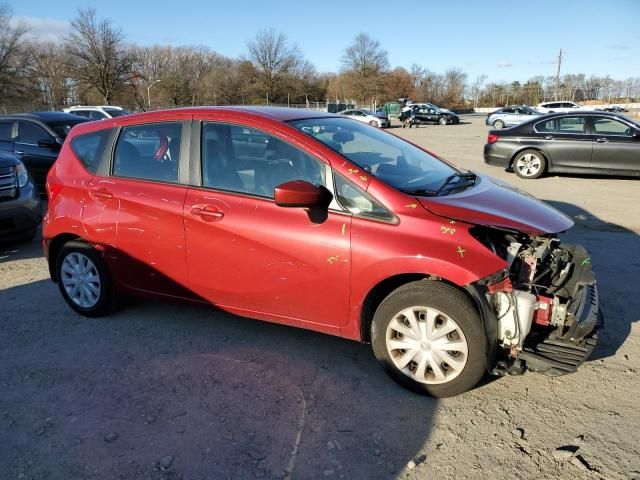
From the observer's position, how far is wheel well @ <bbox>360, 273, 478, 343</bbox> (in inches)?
122

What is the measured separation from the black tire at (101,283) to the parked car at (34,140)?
601 cm

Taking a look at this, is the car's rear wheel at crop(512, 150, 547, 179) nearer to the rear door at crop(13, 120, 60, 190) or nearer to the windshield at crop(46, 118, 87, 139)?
the windshield at crop(46, 118, 87, 139)

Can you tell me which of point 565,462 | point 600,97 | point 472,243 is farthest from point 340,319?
point 600,97

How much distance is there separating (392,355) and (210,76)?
74505 millimetres

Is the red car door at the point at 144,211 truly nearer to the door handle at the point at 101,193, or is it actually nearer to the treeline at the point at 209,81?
the door handle at the point at 101,193

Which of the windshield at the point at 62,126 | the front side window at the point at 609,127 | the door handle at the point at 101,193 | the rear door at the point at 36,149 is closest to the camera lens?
the door handle at the point at 101,193

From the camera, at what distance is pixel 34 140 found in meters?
9.77

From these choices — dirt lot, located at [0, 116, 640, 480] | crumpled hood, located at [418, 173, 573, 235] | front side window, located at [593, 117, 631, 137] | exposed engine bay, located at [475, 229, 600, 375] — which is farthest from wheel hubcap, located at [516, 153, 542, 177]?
exposed engine bay, located at [475, 229, 600, 375]

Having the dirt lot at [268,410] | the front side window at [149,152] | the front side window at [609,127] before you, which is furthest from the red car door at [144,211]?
the front side window at [609,127]

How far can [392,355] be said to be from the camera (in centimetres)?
318

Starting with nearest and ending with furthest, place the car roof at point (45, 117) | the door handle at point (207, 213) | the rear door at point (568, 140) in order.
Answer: the door handle at point (207, 213)
the car roof at point (45, 117)
the rear door at point (568, 140)

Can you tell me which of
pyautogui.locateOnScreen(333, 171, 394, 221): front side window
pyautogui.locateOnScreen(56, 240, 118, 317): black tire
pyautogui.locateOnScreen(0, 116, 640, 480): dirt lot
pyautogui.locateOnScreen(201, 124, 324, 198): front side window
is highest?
pyautogui.locateOnScreen(201, 124, 324, 198): front side window

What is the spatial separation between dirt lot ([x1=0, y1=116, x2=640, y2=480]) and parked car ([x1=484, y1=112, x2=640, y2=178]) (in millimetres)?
7536

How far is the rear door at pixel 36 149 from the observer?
9.57 metres
